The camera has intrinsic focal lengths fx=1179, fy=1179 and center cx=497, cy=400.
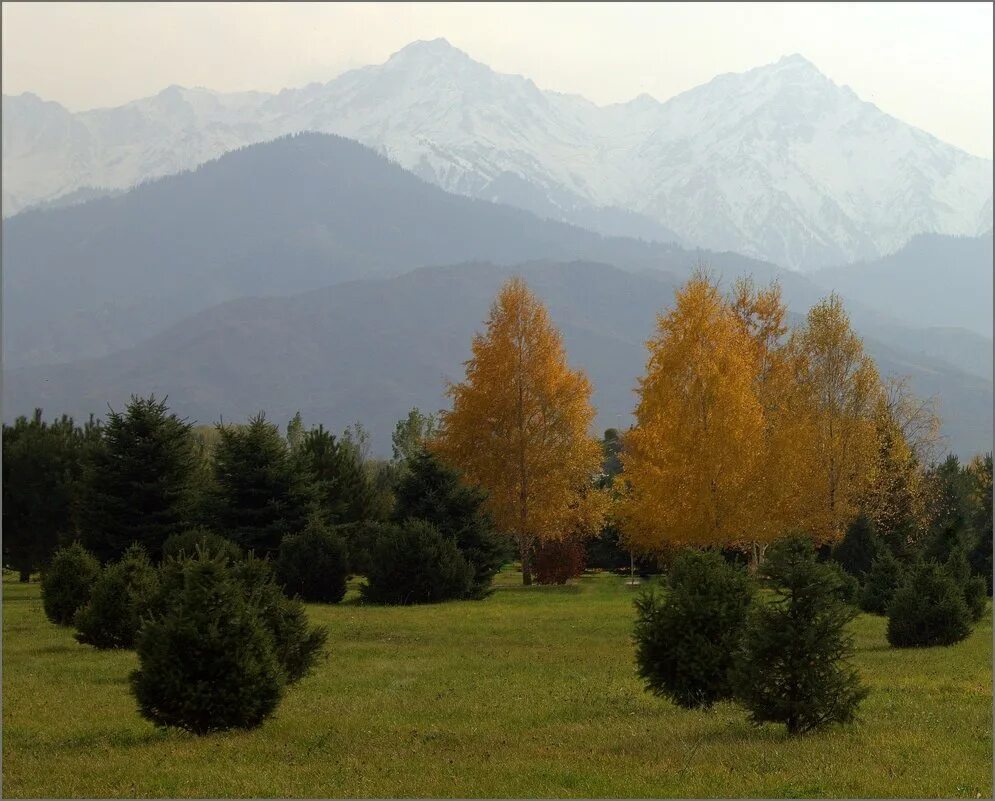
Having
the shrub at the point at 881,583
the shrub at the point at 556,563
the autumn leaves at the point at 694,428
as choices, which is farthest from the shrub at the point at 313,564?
the shrub at the point at 881,583

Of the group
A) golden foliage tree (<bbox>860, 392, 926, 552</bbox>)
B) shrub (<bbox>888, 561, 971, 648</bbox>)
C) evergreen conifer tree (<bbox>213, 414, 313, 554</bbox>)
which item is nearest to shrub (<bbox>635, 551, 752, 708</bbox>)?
shrub (<bbox>888, 561, 971, 648</bbox>)

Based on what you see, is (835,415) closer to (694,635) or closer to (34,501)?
(34,501)

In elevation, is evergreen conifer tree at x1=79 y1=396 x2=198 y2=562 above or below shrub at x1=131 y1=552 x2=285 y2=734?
above

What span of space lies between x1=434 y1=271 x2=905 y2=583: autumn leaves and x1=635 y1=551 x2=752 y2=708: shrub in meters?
21.4

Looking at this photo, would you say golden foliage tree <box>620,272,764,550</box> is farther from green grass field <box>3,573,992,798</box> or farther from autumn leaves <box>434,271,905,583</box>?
green grass field <box>3,573,992,798</box>

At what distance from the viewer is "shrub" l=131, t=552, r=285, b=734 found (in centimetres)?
1566

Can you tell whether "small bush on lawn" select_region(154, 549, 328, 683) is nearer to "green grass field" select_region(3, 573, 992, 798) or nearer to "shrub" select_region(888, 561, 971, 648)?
"green grass field" select_region(3, 573, 992, 798)

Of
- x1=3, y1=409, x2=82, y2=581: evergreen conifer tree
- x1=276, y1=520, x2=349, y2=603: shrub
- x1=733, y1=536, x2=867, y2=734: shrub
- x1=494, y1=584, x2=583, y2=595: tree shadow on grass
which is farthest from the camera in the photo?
x1=3, y1=409, x2=82, y2=581: evergreen conifer tree

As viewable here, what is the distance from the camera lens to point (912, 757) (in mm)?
13578

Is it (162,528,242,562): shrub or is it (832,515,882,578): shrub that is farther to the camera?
(832,515,882,578): shrub

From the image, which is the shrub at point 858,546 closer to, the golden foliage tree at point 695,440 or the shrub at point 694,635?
the golden foliage tree at point 695,440

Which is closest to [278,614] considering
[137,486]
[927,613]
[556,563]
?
[927,613]

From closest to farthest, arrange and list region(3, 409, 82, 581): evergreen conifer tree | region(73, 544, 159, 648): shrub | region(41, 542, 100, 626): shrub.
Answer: region(73, 544, 159, 648): shrub → region(41, 542, 100, 626): shrub → region(3, 409, 82, 581): evergreen conifer tree

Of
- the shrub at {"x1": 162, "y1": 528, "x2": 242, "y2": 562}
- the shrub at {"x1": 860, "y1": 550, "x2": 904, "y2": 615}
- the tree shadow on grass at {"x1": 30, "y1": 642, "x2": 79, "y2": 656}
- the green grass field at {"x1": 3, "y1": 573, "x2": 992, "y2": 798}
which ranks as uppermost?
the shrub at {"x1": 162, "y1": 528, "x2": 242, "y2": 562}
